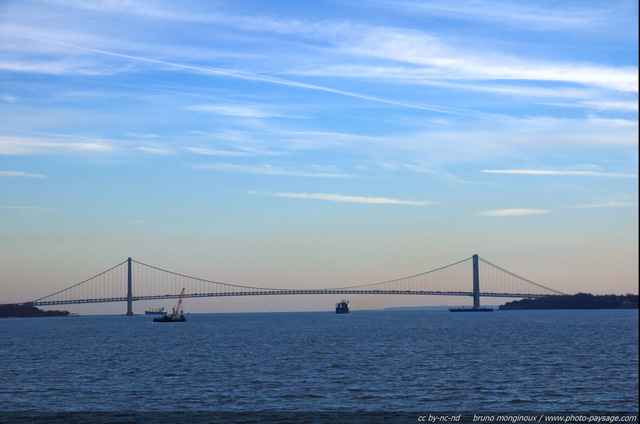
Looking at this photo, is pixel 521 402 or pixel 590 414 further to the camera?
pixel 521 402

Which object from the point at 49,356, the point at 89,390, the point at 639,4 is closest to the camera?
the point at 639,4

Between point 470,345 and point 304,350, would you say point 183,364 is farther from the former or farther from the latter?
point 470,345

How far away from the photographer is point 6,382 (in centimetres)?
4500

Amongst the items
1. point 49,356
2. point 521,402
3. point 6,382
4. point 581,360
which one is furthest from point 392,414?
point 49,356

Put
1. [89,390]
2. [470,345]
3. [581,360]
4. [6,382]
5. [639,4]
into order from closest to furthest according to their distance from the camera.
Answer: [639,4] < [89,390] < [6,382] < [581,360] < [470,345]

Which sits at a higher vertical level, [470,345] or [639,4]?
[639,4]

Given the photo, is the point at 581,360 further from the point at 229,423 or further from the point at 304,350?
the point at 229,423

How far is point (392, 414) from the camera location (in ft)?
105

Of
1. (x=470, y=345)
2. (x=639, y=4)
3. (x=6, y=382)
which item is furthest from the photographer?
(x=470, y=345)

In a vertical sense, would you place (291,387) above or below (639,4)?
below

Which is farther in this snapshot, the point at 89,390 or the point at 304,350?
the point at 304,350

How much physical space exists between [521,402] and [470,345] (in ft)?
133

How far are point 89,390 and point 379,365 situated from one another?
20.2m

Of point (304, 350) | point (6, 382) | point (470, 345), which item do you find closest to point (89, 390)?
point (6, 382)
